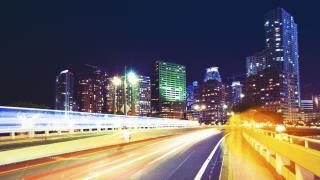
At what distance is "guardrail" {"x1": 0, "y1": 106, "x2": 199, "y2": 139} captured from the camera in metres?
24.7

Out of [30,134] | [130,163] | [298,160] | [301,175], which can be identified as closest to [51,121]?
[30,134]

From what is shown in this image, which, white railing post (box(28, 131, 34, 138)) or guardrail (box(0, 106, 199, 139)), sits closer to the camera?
guardrail (box(0, 106, 199, 139))

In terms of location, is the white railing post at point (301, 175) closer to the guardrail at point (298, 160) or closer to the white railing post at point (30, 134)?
the guardrail at point (298, 160)

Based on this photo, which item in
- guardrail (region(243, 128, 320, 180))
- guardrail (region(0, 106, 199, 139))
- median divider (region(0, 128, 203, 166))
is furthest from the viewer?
guardrail (region(0, 106, 199, 139))

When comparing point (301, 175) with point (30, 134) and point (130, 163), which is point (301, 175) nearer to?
point (130, 163)

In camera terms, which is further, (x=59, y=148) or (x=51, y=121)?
(x=51, y=121)

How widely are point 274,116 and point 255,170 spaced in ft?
523

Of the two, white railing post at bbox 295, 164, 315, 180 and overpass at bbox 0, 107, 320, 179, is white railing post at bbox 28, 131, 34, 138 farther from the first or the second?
white railing post at bbox 295, 164, 315, 180

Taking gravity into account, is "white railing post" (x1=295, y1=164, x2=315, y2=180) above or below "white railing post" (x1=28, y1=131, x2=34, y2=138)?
below

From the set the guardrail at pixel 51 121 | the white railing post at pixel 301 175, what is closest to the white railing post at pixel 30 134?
the guardrail at pixel 51 121

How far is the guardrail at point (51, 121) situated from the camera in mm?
24688

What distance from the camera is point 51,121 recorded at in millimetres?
31797

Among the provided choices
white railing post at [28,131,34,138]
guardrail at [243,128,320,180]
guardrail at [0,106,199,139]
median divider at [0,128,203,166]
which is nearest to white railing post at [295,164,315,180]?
guardrail at [243,128,320,180]

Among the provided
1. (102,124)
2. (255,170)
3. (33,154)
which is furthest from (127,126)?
(255,170)
